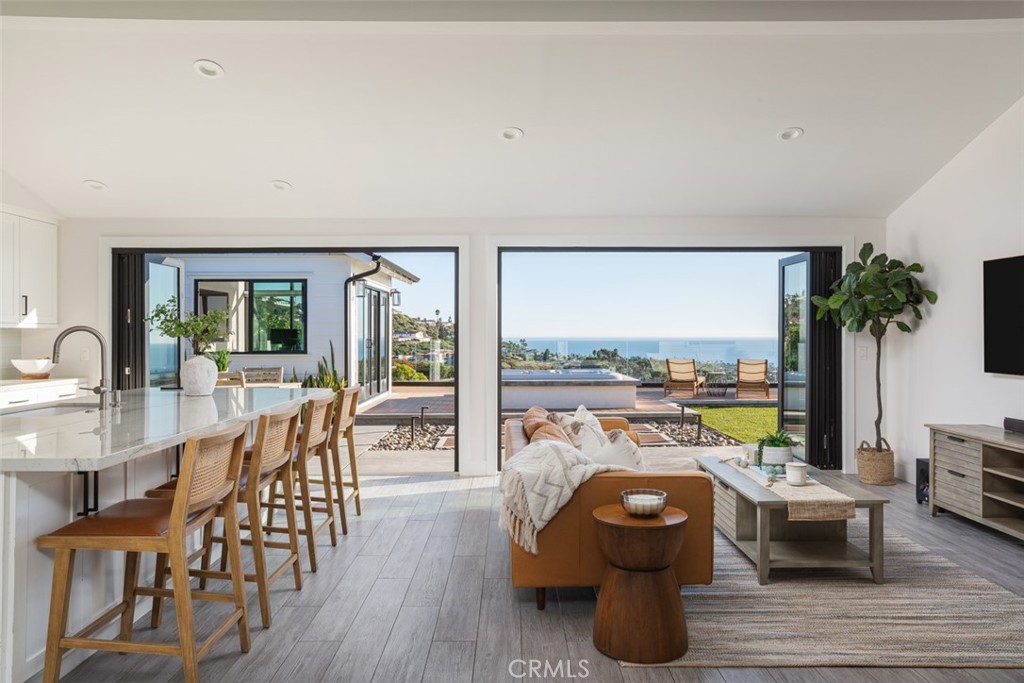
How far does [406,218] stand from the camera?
5793 mm

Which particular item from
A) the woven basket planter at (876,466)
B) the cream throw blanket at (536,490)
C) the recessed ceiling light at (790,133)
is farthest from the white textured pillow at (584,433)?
the woven basket planter at (876,466)

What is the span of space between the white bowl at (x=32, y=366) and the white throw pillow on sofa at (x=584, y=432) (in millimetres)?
4677

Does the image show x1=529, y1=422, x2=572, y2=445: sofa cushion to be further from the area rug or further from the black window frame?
the black window frame

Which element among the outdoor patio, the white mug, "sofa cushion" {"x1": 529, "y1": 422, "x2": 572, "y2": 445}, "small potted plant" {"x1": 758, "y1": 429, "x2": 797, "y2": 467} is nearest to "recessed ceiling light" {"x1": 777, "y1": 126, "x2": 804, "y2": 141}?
"small potted plant" {"x1": 758, "y1": 429, "x2": 797, "y2": 467}

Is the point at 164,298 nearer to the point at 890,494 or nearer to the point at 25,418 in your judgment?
the point at 25,418

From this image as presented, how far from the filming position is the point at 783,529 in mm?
3666

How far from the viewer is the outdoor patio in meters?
9.01

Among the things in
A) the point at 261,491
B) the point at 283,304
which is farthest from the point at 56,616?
the point at 283,304

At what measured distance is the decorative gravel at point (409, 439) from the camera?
7.24 metres

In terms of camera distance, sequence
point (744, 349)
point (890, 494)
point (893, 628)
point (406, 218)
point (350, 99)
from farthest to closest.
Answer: point (744, 349)
point (406, 218)
point (890, 494)
point (350, 99)
point (893, 628)

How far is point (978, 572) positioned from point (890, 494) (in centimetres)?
179

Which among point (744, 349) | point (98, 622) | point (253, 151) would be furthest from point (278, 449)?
point (744, 349)

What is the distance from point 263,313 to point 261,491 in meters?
7.57

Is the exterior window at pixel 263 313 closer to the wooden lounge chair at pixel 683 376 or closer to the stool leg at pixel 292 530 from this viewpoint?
the wooden lounge chair at pixel 683 376
